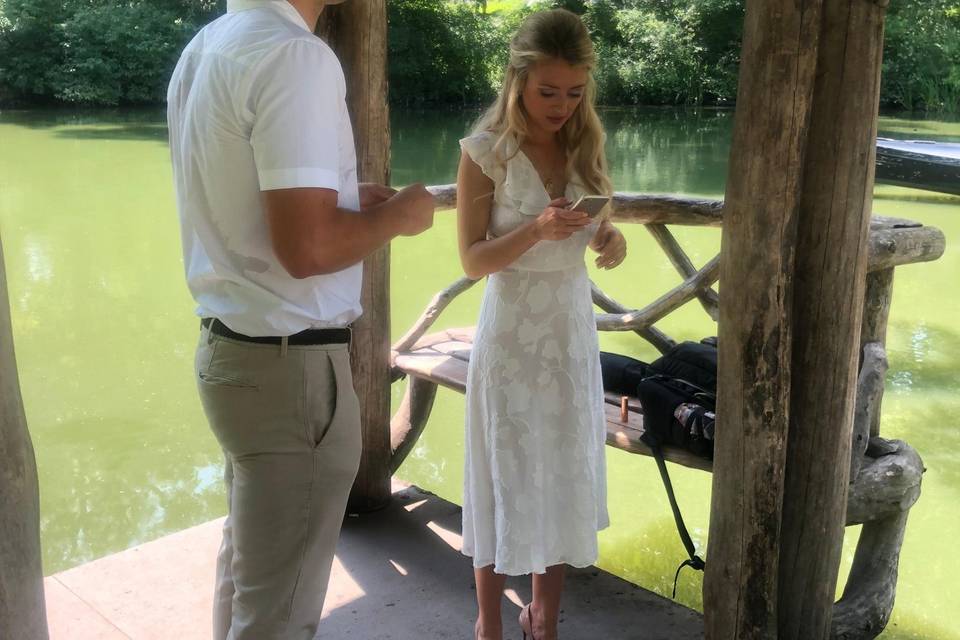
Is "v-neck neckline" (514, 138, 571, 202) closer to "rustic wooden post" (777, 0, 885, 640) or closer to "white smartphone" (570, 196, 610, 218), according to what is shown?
"white smartphone" (570, 196, 610, 218)

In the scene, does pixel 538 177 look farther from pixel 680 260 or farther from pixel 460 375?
pixel 680 260

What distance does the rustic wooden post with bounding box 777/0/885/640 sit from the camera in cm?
195

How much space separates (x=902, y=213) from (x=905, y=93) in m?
14.4

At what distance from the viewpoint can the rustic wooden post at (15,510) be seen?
135cm

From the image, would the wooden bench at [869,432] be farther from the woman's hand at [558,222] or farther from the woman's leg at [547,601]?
the woman's hand at [558,222]

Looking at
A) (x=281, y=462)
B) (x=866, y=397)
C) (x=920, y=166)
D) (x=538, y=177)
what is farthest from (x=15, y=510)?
(x=920, y=166)

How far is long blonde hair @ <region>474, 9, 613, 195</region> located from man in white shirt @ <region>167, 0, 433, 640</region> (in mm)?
515

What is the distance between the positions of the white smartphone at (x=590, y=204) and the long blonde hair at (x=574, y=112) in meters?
0.16

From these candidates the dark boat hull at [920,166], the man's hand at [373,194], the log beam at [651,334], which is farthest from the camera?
the dark boat hull at [920,166]

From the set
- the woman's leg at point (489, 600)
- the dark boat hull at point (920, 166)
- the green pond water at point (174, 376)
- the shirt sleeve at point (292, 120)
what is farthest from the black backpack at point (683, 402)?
the dark boat hull at point (920, 166)

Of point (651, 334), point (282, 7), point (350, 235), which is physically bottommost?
point (651, 334)

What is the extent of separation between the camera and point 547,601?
2297 mm

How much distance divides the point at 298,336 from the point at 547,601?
1081 mm

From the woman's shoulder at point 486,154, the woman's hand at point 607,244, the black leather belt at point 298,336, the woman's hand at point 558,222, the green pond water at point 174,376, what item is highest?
the woman's shoulder at point 486,154
